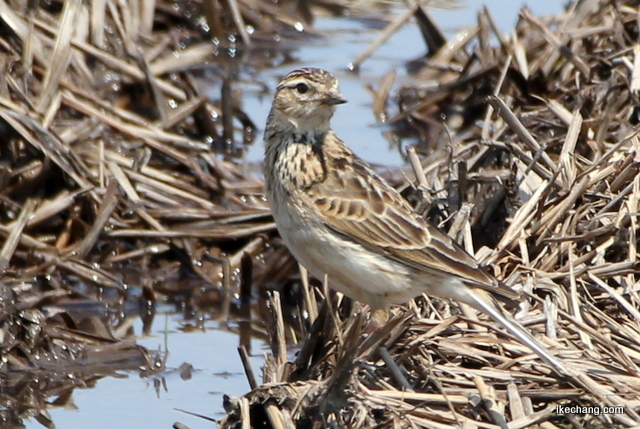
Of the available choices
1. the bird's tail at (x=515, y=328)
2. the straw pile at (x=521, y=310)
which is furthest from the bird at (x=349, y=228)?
the straw pile at (x=521, y=310)

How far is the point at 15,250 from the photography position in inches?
322

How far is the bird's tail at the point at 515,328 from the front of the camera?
568 centimetres

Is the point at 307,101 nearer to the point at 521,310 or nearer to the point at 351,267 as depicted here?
the point at 351,267

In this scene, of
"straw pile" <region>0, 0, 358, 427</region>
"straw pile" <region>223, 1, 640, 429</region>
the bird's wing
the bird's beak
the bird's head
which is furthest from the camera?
"straw pile" <region>0, 0, 358, 427</region>

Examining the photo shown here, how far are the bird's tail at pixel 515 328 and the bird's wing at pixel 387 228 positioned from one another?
8 cm

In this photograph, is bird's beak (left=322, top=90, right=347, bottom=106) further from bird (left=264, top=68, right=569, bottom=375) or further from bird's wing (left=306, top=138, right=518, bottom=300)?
bird's wing (left=306, top=138, right=518, bottom=300)

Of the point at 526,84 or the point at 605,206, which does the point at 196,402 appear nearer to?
the point at 605,206

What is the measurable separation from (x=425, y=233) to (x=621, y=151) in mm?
1926

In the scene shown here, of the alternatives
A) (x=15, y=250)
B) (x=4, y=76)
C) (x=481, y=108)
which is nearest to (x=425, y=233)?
(x=15, y=250)

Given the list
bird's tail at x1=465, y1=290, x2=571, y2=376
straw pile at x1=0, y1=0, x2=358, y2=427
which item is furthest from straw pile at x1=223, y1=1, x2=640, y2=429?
straw pile at x1=0, y1=0, x2=358, y2=427

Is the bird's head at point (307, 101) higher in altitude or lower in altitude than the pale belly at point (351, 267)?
higher

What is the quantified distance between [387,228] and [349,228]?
222 mm

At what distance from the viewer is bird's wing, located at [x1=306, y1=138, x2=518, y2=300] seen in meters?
6.08

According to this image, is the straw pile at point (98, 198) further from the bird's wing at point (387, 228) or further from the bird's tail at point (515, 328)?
the bird's tail at point (515, 328)
